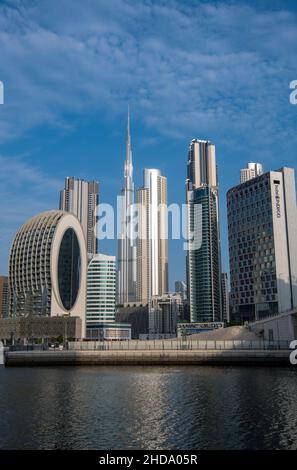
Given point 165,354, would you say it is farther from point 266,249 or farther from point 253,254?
point 253,254

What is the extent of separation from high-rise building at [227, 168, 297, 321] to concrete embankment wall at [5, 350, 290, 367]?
92.6 metres

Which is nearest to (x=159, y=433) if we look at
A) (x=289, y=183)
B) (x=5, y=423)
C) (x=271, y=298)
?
(x=5, y=423)

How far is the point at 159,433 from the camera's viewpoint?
30734 mm

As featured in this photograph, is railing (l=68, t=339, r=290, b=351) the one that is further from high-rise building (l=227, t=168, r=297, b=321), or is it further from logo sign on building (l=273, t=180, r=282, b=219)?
logo sign on building (l=273, t=180, r=282, b=219)

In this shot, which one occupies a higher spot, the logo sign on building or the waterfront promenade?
the logo sign on building

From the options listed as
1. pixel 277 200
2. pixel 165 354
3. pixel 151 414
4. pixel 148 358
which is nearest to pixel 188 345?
pixel 165 354

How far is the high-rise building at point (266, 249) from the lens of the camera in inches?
6983

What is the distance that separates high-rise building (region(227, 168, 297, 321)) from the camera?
582 feet

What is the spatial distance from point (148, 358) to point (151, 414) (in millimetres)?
54214

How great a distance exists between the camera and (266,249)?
600 feet

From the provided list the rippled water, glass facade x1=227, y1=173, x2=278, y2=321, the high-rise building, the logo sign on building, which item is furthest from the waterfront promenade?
the logo sign on building

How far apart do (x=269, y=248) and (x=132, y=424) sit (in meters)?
155
